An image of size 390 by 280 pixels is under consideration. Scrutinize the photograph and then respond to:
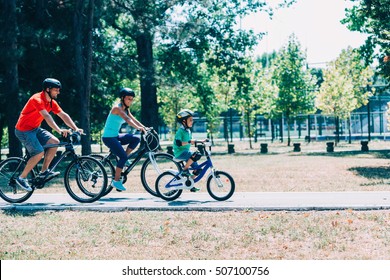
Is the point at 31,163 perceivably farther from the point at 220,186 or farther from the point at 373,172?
the point at 373,172

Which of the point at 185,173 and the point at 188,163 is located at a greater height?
the point at 188,163

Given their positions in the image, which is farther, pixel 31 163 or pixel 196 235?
pixel 31 163

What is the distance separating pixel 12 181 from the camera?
9.48 meters

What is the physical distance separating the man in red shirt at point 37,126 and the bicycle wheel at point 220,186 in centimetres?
243

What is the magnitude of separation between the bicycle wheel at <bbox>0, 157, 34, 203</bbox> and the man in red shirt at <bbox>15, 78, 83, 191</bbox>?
0.14 m

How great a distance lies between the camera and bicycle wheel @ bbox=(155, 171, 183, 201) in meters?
9.64

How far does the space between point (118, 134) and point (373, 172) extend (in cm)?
1029

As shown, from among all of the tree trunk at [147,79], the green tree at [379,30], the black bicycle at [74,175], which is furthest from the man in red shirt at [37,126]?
the tree trunk at [147,79]

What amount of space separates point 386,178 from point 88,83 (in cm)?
1142

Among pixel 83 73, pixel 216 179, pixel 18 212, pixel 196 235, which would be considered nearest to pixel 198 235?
pixel 196 235

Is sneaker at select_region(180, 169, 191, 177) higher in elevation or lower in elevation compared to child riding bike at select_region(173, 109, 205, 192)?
lower

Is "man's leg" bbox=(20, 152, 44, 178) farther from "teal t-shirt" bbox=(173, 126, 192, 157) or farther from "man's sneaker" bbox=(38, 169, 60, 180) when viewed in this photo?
"teal t-shirt" bbox=(173, 126, 192, 157)

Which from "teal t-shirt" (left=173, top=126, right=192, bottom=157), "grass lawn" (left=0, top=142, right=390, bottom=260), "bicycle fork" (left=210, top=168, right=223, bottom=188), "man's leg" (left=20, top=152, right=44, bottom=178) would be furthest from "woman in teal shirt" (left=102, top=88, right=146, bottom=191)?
"bicycle fork" (left=210, top=168, right=223, bottom=188)

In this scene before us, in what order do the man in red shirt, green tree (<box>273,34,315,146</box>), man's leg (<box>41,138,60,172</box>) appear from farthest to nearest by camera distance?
1. green tree (<box>273,34,315,146</box>)
2. man's leg (<box>41,138,60,172</box>)
3. the man in red shirt
